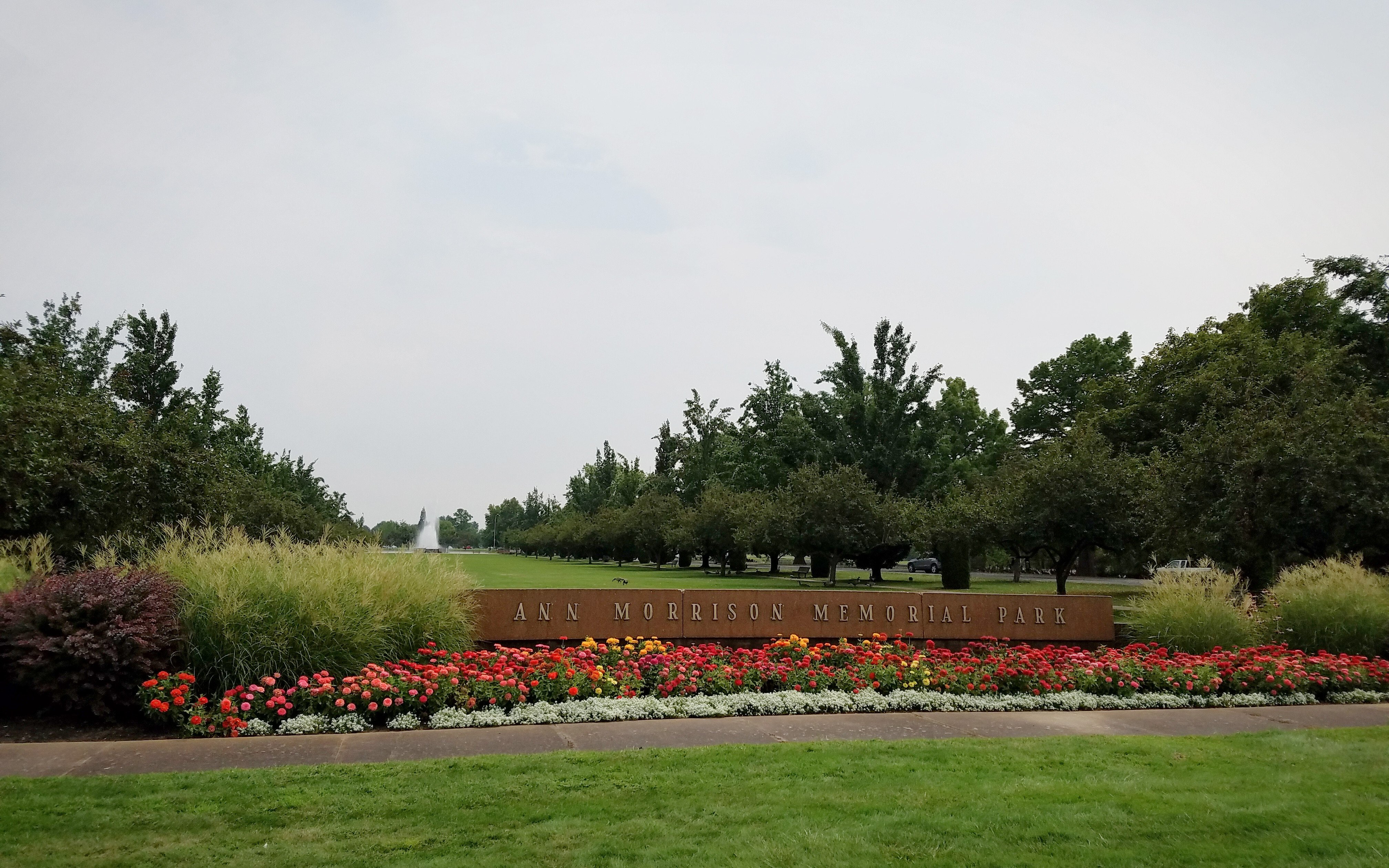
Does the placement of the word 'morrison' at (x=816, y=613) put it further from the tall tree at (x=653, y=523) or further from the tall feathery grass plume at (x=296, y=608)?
the tall tree at (x=653, y=523)

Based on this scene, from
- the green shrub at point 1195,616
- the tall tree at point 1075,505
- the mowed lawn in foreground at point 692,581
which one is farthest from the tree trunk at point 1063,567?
the green shrub at point 1195,616

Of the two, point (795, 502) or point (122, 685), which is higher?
point (795, 502)

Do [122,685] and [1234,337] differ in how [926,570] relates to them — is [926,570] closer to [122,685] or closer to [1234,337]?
[1234,337]

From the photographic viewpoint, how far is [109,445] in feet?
61.0

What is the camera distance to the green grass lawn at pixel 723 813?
4.82m

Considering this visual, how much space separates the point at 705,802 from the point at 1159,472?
808 inches

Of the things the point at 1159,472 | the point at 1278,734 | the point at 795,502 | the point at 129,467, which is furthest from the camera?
the point at 795,502

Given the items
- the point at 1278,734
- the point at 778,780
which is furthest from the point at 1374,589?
the point at 778,780

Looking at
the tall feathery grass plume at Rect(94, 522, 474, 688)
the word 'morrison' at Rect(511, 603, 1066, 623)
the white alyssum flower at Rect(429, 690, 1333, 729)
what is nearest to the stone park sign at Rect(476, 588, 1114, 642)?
the word 'morrison' at Rect(511, 603, 1066, 623)

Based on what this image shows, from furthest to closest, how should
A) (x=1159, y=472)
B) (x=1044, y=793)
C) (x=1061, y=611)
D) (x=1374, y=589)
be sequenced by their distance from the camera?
(x=1159, y=472) → (x=1061, y=611) → (x=1374, y=589) → (x=1044, y=793)

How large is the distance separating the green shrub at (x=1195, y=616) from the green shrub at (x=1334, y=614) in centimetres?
43

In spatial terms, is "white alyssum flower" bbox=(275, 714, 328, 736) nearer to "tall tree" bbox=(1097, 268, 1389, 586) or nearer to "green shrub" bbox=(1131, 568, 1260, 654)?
"green shrub" bbox=(1131, 568, 1260, 654)

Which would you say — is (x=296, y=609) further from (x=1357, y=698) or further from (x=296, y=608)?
(x=1357, y=698)

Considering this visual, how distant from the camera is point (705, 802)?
5766 millimetres
